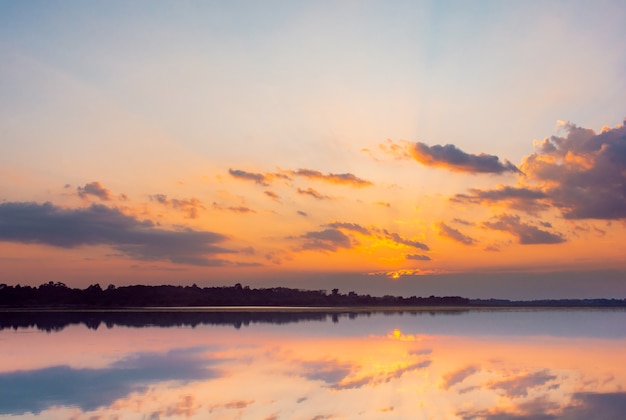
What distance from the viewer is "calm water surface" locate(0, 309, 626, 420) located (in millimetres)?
17484

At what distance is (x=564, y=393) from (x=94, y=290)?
122014 mm

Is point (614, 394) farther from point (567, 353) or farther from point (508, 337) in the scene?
point (508, 337)

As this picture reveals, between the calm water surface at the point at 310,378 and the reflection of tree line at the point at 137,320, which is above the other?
the reflection of tree line at the point at 137,320

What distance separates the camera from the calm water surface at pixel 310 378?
57.4ft

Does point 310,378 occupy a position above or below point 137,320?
below

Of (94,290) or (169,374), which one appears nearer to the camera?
(169,374)

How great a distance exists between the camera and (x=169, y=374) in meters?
24.2

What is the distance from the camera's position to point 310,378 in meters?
23.0

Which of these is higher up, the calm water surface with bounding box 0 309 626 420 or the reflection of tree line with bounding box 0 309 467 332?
the reflection of tree line with bounding box 0 309 467 332

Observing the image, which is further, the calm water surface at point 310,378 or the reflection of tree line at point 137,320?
the reflection of tree line at point 137,320

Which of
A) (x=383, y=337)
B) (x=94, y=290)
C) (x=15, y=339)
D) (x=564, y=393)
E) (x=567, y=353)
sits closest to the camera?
(x=564, y=393)

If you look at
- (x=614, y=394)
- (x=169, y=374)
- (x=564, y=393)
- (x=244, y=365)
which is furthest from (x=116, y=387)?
(x=614, y=394)

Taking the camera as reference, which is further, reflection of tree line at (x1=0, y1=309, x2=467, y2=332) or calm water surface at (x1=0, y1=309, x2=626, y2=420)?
reflection of tree line at (x1=0, y1=309, x2=467, y2=332)

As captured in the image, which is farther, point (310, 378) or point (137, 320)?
point (137, 320)
